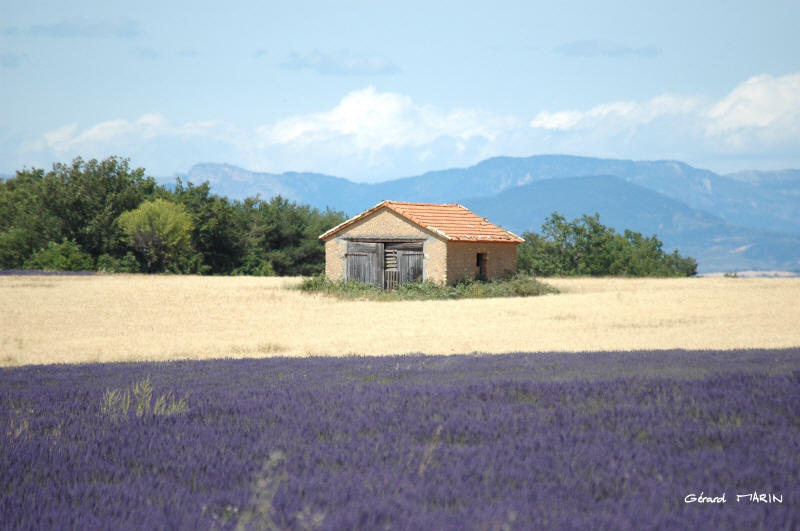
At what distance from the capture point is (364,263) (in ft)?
125

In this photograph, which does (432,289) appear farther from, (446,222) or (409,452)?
(409,452)

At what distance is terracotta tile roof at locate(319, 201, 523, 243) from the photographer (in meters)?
36.7

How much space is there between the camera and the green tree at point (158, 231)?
5769 cm

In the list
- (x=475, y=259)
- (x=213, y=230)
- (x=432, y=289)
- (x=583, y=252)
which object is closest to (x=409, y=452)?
(x=432, y=289)

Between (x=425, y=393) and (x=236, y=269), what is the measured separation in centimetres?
6043

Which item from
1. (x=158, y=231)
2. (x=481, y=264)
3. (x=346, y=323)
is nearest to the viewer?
(x=346, y=323)

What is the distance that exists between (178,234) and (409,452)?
56201 millimetres

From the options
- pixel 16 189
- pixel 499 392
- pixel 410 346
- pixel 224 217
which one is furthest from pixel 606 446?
pixel 16 189

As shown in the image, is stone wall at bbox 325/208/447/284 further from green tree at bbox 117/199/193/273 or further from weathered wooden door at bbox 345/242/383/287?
green tree at bbox 117/199/193/273

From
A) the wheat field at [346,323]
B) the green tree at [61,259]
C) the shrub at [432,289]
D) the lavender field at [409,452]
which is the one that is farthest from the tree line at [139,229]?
the lavender field at [409,452]

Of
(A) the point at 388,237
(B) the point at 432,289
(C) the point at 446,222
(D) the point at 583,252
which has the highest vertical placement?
(C) the point at 446,222

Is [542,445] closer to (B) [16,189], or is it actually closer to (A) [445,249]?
(A) [445,249]

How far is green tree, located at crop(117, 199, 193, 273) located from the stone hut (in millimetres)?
22851

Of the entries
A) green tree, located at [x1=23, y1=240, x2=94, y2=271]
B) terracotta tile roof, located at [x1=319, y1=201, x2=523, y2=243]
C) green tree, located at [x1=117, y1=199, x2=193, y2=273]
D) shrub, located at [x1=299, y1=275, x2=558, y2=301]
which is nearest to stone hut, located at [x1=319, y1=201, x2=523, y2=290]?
terracotta tile roof, located at [x1=319, y1=201, x2=523, y2=243]
